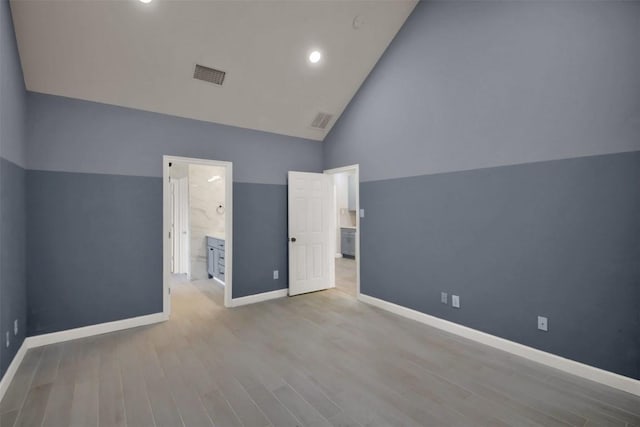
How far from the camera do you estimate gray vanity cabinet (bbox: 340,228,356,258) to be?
28.0 feet

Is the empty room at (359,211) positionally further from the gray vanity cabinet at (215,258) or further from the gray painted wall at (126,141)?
the gray vanity cabinet at (215,258)

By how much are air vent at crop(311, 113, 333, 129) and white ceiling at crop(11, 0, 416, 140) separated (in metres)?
0.31

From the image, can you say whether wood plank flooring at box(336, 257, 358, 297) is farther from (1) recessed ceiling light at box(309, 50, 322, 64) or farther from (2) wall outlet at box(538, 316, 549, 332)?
(1) recessed ceiling light at box(309, 50, 322, 64)

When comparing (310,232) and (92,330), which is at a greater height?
(310,232)

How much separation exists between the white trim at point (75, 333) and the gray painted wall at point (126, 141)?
1793 mm

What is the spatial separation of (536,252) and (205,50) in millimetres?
4104

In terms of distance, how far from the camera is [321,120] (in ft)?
15.8

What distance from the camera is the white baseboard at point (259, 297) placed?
4.33m

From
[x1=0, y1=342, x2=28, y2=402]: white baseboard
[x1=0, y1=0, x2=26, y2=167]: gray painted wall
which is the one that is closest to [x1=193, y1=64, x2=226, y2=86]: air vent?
[x1=0, y1=0, x2=26, y2=167]: gray painted wall

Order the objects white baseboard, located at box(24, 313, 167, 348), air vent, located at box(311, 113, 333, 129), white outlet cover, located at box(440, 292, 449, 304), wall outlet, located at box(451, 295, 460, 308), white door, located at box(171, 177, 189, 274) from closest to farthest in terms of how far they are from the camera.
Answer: white baseboard, located at box(24, 313, 167, 348)
wall outlet, located at box(451, 295, 460, 308)
white outlet cover, located at box(440, 292, 449, 304)
air vent, located at box(311, 113, 333, 129)
white door, located at box(171, 177, 189, 274)

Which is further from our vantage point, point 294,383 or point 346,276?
point 346,276

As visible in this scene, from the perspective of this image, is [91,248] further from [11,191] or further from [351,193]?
[351,193]

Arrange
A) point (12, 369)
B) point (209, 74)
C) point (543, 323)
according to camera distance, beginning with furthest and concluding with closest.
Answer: point (209, 74), point (543, 323), point (12, 369)

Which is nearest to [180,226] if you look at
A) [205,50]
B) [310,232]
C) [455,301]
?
[310,232]
